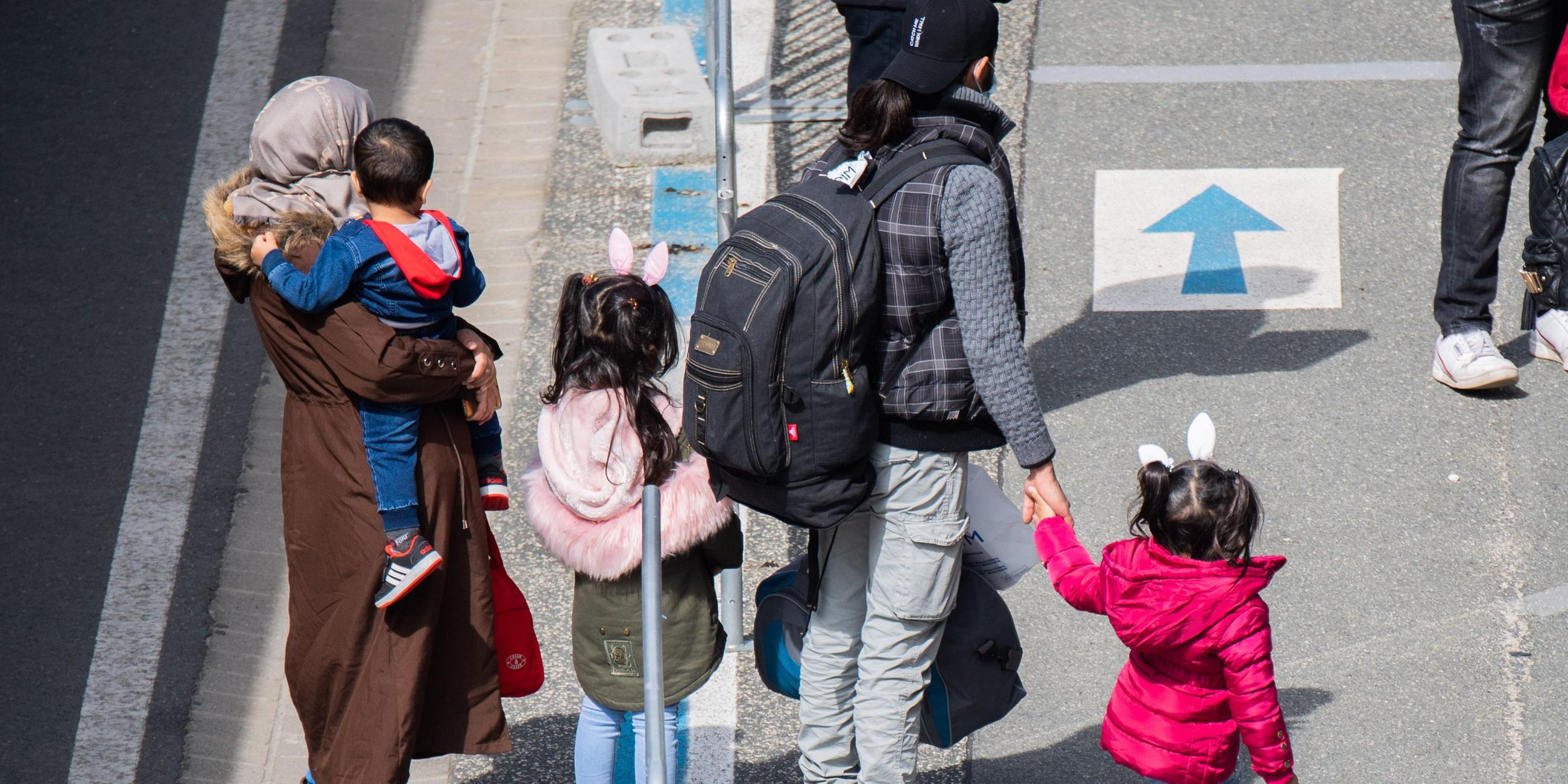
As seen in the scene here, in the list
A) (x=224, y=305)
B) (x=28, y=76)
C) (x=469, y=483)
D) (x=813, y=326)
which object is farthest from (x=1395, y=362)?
(x=28, y=76)

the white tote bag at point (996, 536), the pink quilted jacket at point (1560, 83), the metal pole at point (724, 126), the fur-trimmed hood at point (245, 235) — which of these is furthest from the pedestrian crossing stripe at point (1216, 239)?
the fur-trimmed hood at point (245, 235)

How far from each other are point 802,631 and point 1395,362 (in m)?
2.79

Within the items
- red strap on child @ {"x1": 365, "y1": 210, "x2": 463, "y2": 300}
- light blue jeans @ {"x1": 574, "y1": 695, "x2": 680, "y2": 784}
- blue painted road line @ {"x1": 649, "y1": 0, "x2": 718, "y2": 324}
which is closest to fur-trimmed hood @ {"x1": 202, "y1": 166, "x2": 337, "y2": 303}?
red strap on child @ {"x1": 365, "y1": 210, "x2": 463, "y2": 300}

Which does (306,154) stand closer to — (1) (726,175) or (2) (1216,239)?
(1) (726,175)

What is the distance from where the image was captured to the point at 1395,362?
17.5 ft

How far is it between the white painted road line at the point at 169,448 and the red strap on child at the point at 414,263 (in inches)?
83.7

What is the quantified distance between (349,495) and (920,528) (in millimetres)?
1318

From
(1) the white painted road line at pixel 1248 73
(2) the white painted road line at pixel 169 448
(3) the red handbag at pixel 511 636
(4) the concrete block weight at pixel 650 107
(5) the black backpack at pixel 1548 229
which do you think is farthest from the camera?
(1) the white painted road line at pixel 1248 73

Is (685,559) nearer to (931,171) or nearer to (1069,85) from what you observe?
(931,171)

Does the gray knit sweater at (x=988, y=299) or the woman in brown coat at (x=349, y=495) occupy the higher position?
the gray knit sweater at (x=988, y=299)

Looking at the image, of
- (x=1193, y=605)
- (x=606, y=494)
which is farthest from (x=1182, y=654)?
(x=606, y=494)

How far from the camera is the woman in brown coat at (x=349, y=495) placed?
10.9 feet

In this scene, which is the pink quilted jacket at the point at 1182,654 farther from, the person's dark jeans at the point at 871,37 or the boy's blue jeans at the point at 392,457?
the person's dark jeans at the point at 871,37

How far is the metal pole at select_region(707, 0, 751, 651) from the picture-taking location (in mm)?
4223
